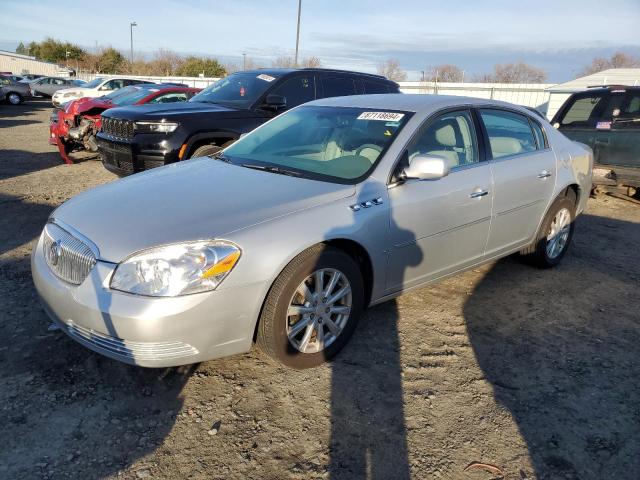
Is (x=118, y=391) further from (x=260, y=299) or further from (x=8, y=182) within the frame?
(x=8, y=182)

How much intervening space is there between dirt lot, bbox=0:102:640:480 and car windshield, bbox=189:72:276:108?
3.84 m

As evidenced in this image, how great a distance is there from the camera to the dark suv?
7559mm

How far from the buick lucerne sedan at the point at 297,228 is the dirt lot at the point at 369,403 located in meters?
0.31

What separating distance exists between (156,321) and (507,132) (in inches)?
132

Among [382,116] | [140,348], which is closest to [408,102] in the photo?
[382,116]

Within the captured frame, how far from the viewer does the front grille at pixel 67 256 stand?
2.71 metres

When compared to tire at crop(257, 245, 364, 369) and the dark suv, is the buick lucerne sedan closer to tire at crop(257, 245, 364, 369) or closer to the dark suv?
tire at crop(257, 245, 364, 369)

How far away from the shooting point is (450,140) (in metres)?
3.87

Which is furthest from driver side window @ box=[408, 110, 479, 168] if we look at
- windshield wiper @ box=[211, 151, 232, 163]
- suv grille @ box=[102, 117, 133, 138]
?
suv grille @ box=[102, 117, 133, 138]

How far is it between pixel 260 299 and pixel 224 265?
0.29 meters

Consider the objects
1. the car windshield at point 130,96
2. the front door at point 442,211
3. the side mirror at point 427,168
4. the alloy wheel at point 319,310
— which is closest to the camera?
the alloy wheel at point 319,310

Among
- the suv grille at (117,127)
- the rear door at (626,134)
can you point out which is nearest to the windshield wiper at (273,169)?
the suv grille at (117,127)

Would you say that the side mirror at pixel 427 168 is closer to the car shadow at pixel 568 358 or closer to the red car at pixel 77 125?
the car shadow at pixel 568 358

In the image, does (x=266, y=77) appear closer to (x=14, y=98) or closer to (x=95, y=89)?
(x=95, y=89)
